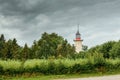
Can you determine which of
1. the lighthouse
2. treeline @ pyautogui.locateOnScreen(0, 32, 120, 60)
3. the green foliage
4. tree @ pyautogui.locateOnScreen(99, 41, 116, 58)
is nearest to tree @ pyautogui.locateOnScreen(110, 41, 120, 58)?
tree @ pyautogui.locateOnScreen(99, 41, 116, 58)

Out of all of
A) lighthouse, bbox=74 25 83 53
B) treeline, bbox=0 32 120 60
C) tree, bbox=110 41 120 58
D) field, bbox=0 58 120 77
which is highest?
lighthouse, bbox=74 25 83 53

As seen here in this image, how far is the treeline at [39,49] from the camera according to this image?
88.7 m

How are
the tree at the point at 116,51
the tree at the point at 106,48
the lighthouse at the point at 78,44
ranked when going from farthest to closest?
1. the lighthouse at the point at 78,44
2. the tree at the point at 106,48
3. the tree at the point at 116,51

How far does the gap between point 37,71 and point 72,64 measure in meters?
3.81

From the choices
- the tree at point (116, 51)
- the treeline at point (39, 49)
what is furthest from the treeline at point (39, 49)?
the tree at point (116, 51)

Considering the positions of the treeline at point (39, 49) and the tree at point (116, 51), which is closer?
the tree at point (116, 51)

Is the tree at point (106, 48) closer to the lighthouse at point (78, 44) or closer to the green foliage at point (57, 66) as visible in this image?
the green foliage at point (57, 66)

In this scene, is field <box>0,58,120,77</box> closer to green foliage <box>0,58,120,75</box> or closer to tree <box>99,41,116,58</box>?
green foliage <box>0,58,120,75</box>

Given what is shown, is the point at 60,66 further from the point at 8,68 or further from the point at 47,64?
the point at 8,68

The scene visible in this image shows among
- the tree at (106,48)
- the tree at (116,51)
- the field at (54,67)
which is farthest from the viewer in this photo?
the tree at (106,48)

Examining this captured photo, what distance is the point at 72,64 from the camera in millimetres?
36438

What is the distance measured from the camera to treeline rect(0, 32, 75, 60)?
291 feet

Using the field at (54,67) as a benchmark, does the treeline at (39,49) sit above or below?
above

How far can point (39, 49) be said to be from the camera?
9694 centimetres
